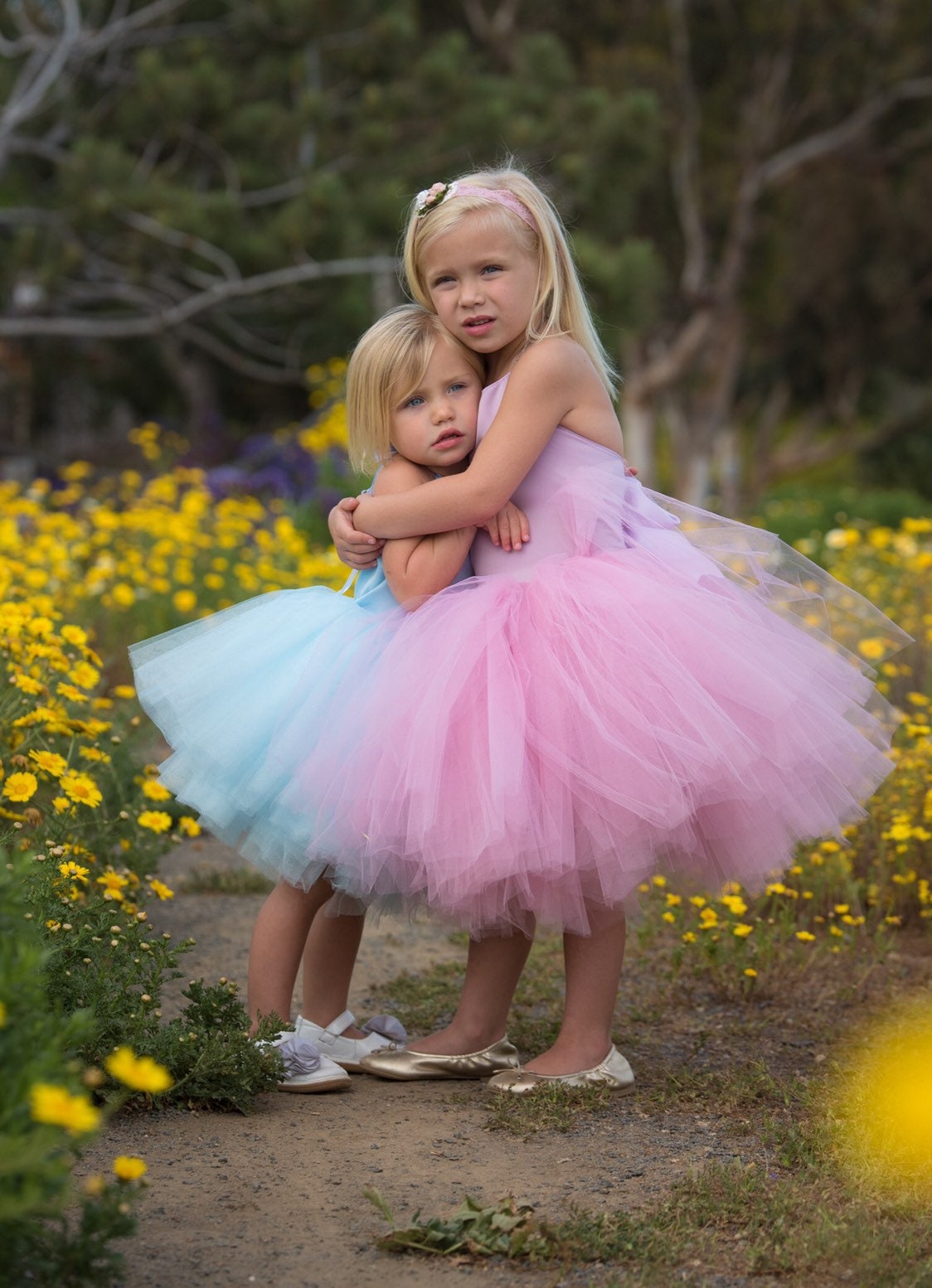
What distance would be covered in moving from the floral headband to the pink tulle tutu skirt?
0.52 meters

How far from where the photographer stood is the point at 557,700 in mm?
2486

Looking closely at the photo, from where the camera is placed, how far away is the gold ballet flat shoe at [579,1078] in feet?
8.79

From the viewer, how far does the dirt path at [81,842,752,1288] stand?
2.00m

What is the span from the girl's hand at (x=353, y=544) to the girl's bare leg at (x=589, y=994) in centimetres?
78

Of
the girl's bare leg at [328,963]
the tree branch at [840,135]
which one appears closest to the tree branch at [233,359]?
the girl's bare leg at [328,963]

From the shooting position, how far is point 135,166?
9625mm

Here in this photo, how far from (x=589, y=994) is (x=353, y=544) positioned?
0.94 meters

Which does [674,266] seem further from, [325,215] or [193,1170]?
[193,1170]

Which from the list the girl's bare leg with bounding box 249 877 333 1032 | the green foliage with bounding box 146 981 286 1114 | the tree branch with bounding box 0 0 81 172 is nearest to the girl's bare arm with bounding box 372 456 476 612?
the girl's bare leg with bounding box 249 877 333 1032

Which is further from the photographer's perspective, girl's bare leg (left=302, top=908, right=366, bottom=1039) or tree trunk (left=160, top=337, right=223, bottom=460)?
tree trunk (left=160, top=337, right=223, bottom=460)

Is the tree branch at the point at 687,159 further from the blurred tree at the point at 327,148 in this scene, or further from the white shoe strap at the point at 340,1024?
the white shoe strap at the point at 340,1024

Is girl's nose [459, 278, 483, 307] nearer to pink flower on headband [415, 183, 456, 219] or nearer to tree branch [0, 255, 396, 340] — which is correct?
pink flower on headband [415, 183, 456, 219]

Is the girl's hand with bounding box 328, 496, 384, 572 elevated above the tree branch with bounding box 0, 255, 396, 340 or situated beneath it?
situated beneath

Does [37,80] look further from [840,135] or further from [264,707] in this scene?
[840,135]
